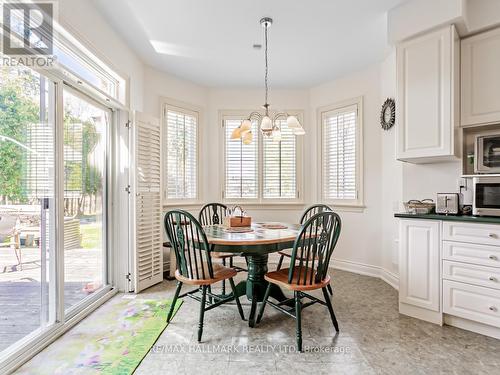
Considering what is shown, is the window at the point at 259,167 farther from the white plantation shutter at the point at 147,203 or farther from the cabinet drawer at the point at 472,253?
the cabinet drawer at the point at 472,253

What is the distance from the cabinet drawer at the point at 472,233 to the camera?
2.22 metres

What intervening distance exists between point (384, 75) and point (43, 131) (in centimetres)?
377

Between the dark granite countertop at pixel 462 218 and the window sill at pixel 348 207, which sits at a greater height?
the dark granite countertop at pixel 462 218

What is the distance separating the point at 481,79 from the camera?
2537 millimetres

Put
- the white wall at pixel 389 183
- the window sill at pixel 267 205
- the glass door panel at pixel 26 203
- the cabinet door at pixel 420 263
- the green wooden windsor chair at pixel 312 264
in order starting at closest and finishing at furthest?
the glass door panel at pixel 26 203 < the green wooden windsor chair at pixel 312 264 < the cabinet door at pixel 420 263 < the white wall at pixel 389 183 < the window sill at pixel 267 205

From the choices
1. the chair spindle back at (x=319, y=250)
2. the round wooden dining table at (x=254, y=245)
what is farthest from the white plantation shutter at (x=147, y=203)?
the chair spindle back at (x=319, y=250)

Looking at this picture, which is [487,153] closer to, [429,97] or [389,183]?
[429,97]

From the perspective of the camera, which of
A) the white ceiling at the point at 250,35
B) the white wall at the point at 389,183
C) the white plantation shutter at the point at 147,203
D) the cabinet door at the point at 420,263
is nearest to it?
the cabinet door at the point at 420,263

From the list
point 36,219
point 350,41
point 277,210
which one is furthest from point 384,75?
point 36,219

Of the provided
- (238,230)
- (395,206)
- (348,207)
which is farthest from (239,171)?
(395,206)

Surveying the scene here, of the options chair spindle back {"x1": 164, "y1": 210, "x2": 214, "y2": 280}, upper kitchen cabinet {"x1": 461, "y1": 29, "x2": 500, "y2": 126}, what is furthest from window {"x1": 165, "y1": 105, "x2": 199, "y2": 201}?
upper kitchen cabinet {"x1": 461, "y1": 29, "x2": 500, "y2": 126}

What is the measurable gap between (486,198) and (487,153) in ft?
1.50

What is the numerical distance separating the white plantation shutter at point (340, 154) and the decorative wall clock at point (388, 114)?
442 mm

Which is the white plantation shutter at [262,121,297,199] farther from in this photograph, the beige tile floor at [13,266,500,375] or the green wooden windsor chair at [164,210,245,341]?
the green wooden windsor chair at [164,210,245,341]
